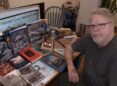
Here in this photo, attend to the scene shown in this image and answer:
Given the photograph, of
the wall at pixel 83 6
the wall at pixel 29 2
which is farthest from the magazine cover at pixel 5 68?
the wall at pixel 83 6

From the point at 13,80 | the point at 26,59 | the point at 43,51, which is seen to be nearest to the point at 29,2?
the point at 43,51

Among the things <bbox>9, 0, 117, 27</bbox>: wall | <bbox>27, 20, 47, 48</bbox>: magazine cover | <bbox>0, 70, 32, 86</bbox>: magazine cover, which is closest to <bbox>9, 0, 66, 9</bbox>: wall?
<bbox>9, 0, 117, 27</bbox>: wall

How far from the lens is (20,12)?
1.58 metres

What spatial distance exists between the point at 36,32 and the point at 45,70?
473 millimetres

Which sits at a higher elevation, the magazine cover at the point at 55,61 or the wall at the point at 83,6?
the wall at the point at 83,6

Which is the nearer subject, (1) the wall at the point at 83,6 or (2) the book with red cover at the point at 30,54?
(2) the book with red cover at the point at 30,54

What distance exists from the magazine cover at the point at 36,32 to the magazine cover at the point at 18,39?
2.7 inches

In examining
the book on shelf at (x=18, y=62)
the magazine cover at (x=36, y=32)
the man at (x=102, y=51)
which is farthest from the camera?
the magazine cover at (x=36, y=32)

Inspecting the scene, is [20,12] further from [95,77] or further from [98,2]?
[98,2]

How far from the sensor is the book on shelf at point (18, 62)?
1.44 m

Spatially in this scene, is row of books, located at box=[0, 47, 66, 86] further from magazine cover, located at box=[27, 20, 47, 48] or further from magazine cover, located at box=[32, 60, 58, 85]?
magazine cover, located at box=[27, 20, 47, 48]

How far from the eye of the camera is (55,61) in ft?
5.08

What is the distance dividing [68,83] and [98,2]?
205 centimetres

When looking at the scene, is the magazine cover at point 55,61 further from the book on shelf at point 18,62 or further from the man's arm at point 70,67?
the book on shelf at point 18,62
